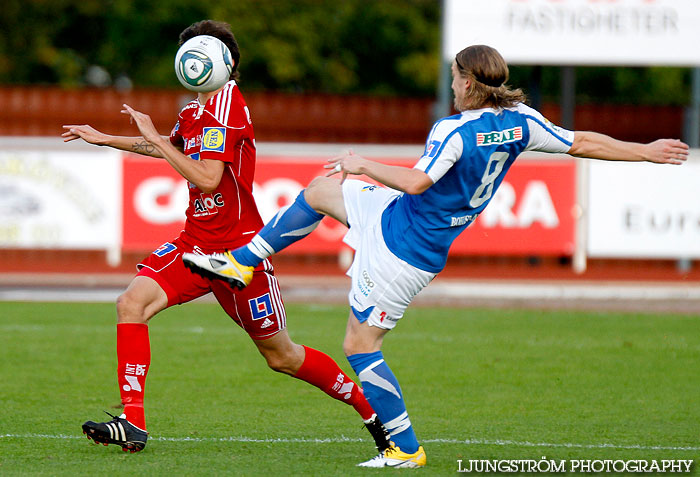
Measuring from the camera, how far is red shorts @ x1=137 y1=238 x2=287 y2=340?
6422 mm

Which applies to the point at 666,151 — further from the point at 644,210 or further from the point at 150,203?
the point at 150,203

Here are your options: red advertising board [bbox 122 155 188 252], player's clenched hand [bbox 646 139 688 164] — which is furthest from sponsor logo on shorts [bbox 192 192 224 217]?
red advertising board [bbox 122 155 188 252]

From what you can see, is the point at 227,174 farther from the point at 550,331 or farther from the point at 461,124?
the point at 550,331

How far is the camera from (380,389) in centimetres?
589

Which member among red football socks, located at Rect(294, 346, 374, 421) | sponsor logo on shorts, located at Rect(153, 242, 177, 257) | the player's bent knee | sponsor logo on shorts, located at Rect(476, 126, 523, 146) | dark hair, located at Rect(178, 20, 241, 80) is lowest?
red football socks, located at Rect(294, 346, 374, 421)

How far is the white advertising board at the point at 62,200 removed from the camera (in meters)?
17.4

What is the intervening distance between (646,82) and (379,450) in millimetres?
→ 29926

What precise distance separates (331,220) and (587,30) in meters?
5.39

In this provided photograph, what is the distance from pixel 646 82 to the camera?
34438mm

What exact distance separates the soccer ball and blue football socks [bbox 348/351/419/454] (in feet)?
5.46

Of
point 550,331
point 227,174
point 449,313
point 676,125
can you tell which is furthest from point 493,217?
point 227,174

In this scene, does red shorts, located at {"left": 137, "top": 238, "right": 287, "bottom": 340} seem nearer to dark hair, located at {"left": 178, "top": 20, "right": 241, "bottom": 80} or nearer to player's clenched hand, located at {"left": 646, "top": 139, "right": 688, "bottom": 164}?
dark hair, located at {"left": 178, "top": 20, "right": 241, "bottom": 80}

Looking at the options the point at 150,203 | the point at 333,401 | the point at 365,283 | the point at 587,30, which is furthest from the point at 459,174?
the point at 587,30

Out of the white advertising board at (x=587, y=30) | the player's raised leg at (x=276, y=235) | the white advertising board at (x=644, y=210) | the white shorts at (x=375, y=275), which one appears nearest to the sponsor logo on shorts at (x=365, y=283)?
the white shorts at (x=375, y=275)
